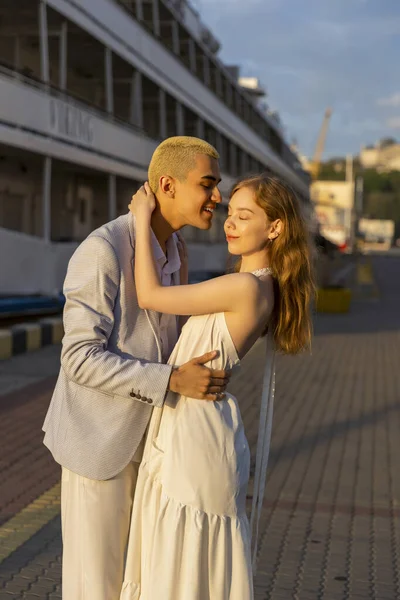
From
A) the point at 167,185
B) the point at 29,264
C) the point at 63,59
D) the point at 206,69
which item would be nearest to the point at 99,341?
the point at 167,185

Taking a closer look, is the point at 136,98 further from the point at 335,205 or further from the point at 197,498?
the point at 335,205

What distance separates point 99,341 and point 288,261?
610mm

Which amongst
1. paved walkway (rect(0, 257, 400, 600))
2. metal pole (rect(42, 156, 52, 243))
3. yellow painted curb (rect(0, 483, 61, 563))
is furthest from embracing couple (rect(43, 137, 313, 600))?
metal pole (rect(42, 156, 52, 243))

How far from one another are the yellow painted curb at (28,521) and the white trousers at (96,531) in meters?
2.24

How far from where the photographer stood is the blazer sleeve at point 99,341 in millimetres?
2818

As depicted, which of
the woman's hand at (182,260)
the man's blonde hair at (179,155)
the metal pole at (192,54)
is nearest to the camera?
the man's blonde hair at (179,155)

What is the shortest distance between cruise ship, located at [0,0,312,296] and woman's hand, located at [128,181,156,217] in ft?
45.0

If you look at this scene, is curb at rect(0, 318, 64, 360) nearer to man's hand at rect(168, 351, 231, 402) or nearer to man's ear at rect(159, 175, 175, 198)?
man's ear at rect(159, 175, 175, 198)

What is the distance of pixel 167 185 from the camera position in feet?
9.73

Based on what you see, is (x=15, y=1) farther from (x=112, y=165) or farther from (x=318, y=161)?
(x=318, y=161)

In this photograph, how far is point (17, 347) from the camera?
47.2 feet

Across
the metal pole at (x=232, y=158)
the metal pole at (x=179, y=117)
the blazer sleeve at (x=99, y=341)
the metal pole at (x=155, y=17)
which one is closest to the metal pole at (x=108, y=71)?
the metal pole at (x=155, y=17)

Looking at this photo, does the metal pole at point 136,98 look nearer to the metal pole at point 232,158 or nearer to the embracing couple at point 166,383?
the metal pole at point 232,158

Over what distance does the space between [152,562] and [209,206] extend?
1.05 metres
